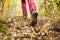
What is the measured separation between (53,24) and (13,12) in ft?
9.09

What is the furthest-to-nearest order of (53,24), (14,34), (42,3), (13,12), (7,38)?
(13,12)
(42,3)
(53,24)
(14,34)
(7,38)

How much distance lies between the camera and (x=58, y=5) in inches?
161

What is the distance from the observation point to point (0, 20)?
4086 mm

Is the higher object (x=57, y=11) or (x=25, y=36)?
(x=57, y=11)

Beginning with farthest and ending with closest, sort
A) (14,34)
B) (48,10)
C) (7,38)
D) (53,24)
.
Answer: (48,10) < (53,24) < (14,34) < (7,38)

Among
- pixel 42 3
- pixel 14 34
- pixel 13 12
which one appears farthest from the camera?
pixel 13 12

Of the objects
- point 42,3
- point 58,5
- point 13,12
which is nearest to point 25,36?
point 58,5

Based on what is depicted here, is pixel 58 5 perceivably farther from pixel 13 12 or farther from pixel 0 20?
pixel 13 12

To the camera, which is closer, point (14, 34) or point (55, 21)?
point (14, 34)

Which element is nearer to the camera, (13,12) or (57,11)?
(57,11)

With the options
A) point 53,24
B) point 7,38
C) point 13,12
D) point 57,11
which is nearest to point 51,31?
point 53,24

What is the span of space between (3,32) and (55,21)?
1.05 meters

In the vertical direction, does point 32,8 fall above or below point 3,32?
above

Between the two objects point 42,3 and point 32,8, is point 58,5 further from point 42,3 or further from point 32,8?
point 42,3
